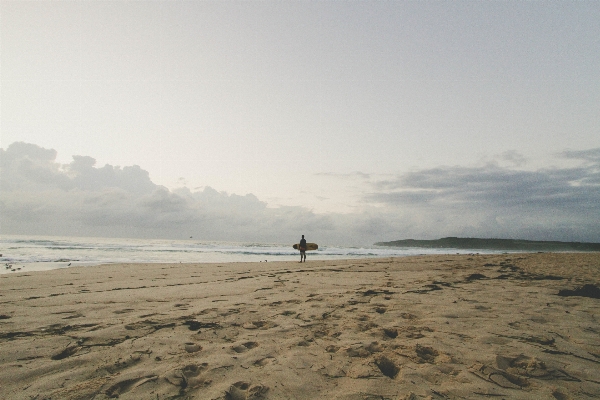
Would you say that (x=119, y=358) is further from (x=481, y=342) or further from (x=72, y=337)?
(x=481, y=342)

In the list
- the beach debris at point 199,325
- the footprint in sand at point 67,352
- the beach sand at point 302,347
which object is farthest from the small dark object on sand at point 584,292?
the footprint in sand at point 67,352

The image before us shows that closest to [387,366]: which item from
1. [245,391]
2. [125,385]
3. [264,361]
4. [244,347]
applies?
[264,361]

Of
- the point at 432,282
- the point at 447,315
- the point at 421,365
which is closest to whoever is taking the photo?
the point at 421,365

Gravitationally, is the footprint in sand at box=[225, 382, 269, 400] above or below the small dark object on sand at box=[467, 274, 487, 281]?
below

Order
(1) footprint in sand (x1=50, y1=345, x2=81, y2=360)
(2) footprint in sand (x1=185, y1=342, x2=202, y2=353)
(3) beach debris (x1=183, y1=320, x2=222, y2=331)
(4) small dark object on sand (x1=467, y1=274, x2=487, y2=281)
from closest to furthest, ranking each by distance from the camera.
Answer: (1) footprint in sand (x1=50, y1=345, x2=81, y2=360) → (2) footprint in sand (x1=185, y1=342, x2=202, y2=353) → (3) beach debris (x1=183, y1=320, x2=222, y2=331) → (4) small dark object on sand (x1=467, y1=274, x2=487, y2=281)

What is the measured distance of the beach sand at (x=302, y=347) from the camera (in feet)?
8.29

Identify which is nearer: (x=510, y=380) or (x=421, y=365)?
(x=510, y=380)

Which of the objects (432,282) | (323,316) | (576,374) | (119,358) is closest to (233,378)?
(119,358)

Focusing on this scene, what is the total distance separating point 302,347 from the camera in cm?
338

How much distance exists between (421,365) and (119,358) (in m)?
3.15

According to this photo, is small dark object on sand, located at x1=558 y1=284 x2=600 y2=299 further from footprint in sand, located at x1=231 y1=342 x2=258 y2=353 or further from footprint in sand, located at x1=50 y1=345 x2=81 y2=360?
footprint in sand, located at x1=50 y1=345 x2=81 y2=360

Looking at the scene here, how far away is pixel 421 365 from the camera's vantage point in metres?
2.91

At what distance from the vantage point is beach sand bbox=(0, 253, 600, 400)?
253 cm

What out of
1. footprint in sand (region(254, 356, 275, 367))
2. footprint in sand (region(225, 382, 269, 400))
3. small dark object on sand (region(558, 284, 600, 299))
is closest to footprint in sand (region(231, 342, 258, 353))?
footprint in sand (region(254, 356, 275, 367))
